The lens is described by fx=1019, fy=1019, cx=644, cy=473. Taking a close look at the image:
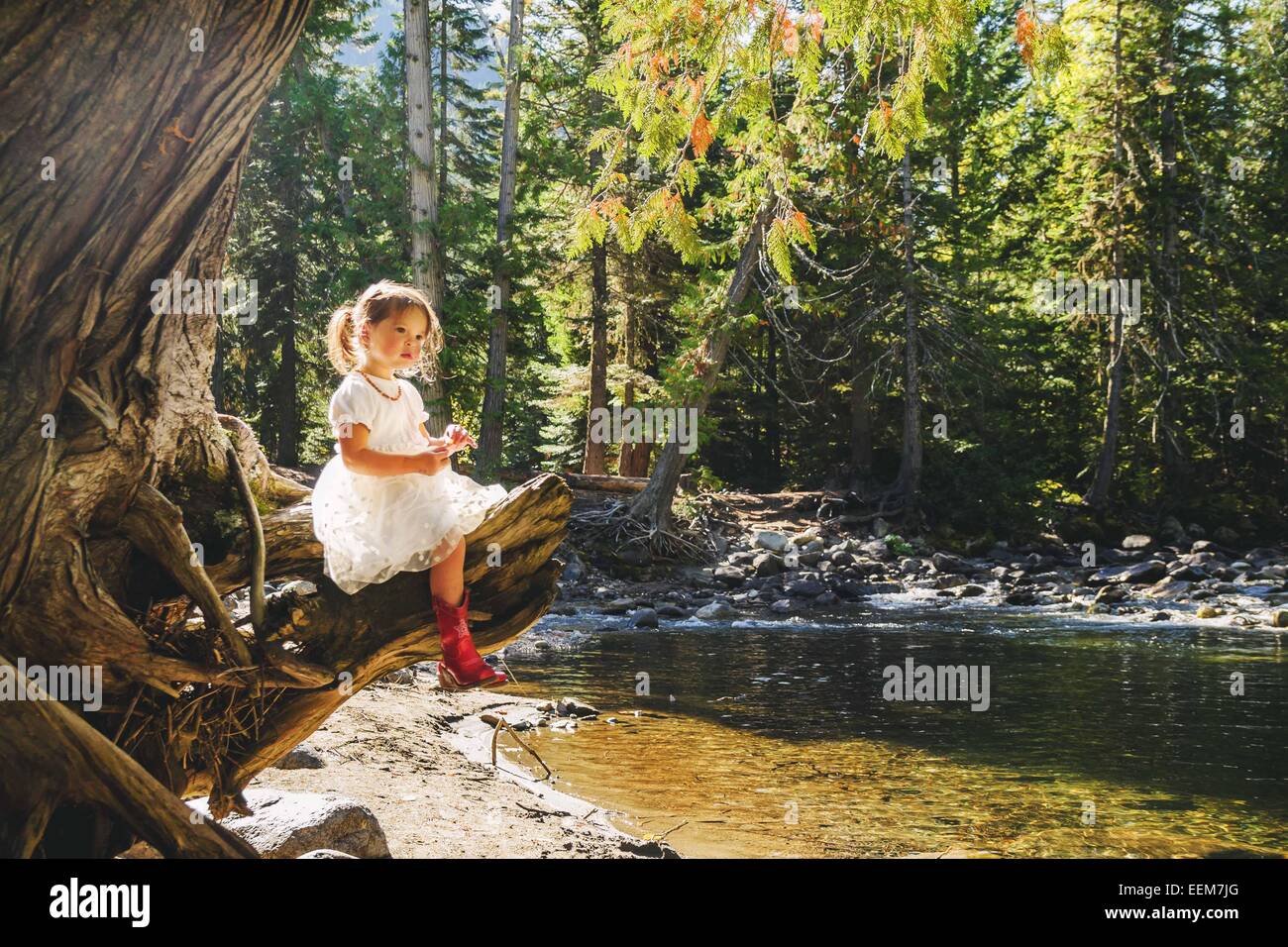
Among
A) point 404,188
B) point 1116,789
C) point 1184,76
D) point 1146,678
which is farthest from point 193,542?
point 1184,76

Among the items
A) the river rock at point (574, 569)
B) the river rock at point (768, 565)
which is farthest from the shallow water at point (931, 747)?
the river rock at point (768, 565)

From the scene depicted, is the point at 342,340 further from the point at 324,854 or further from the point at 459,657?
the point at 324,854

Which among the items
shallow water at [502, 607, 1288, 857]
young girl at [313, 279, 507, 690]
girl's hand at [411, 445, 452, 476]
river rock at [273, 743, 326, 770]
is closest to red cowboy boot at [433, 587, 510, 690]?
young girl at [313, 279, 507, 690]

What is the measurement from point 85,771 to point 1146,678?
10.8 metres

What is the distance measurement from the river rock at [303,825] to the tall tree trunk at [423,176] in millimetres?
14209

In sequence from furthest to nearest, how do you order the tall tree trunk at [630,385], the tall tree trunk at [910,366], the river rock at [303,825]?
the tall tree trunk at [910,366] < the tall tree trunk at [630,385] < the river rock at [303,825]

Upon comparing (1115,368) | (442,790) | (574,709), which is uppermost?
(1115,368)

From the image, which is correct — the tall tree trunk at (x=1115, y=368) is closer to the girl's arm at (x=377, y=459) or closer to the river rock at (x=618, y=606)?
the river rock at (x=618, y=606)

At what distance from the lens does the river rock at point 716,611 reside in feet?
53.7

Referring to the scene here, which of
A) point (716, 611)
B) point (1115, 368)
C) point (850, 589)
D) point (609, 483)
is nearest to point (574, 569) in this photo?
→ point (716, 611)

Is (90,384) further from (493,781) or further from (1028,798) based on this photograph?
(1028,798)

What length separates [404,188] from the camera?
67.6 feet

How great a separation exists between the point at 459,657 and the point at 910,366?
2245cm

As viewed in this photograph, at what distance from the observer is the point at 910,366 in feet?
81.3
